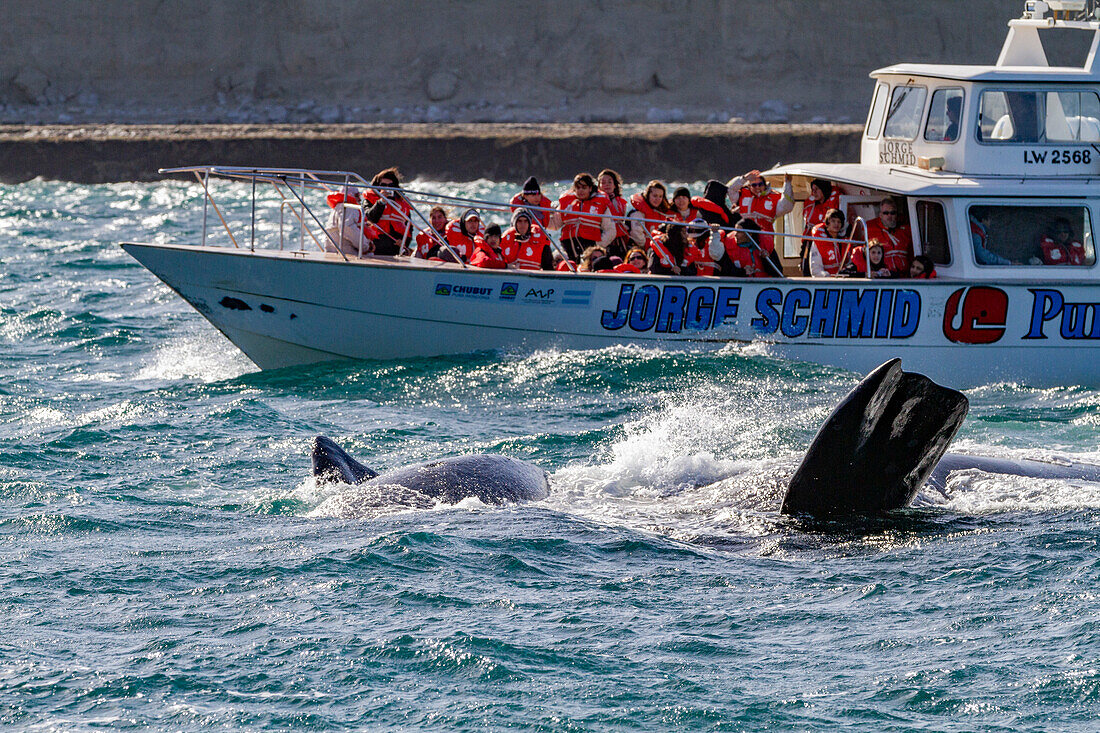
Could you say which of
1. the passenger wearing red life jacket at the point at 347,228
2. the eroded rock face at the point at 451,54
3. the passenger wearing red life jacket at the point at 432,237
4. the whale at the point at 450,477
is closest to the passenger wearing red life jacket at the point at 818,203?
the passenger wearing red life jacket at the point at 432,237

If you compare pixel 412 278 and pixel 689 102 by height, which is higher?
pixel 689 102

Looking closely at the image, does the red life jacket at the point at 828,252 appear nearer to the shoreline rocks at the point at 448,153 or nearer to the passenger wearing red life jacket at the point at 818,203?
Answer: the passenger wearing red life jacket at the point at 818,203

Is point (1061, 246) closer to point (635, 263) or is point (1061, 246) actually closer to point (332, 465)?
point (635, 263)

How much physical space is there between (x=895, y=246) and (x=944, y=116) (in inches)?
64.1

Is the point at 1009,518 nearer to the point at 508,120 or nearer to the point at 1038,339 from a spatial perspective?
the point at 1038,339

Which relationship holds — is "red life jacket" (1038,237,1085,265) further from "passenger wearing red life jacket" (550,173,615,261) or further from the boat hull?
"passenger wearing red life jacket" (550,173,615,261)

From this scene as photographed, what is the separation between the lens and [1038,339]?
14312 millimetres

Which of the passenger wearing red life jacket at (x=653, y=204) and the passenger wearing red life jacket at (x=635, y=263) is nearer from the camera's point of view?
the passenger wearing red life jacket at (x=635, y=263)

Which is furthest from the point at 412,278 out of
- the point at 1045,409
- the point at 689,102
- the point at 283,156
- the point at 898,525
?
the point at 689,102

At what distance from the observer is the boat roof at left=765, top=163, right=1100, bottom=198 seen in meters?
14.1

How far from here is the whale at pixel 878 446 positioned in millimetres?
7172

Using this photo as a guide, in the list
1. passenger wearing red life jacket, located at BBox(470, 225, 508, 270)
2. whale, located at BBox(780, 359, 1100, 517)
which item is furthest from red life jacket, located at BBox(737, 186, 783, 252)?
whale, located at BBox(780, 359, 1100, 517)

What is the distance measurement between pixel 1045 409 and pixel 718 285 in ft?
11.2

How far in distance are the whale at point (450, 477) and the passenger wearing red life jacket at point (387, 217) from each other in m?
6.32
